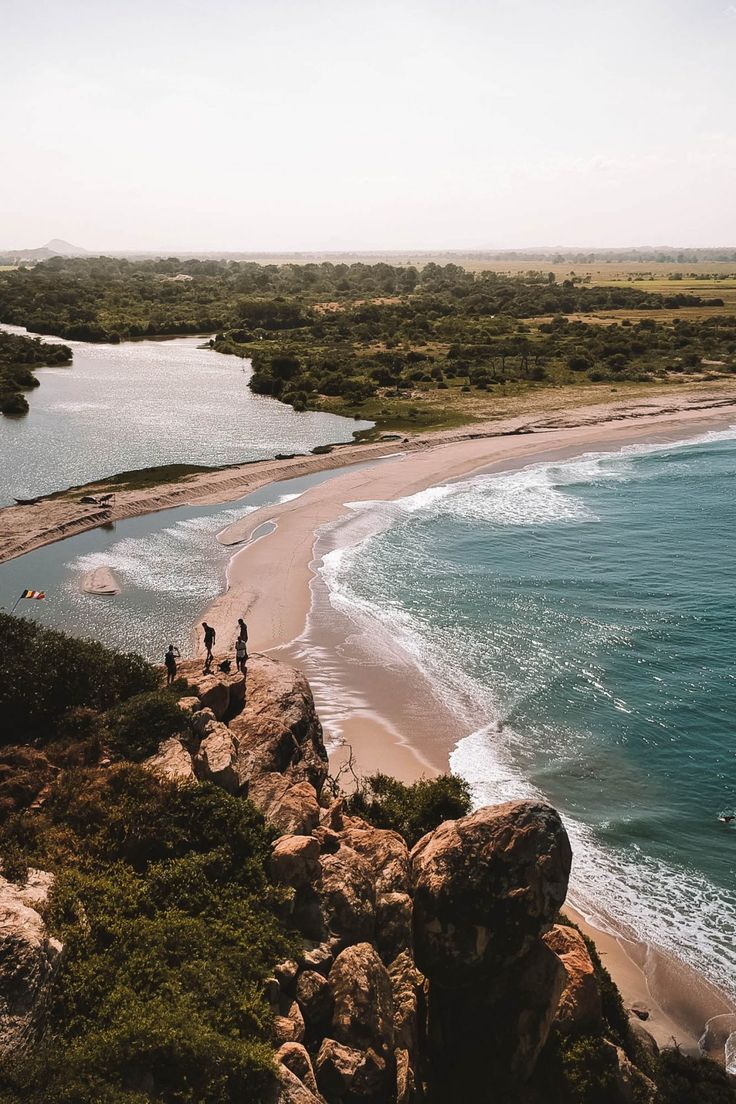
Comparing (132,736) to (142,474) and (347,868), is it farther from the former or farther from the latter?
(142,474)

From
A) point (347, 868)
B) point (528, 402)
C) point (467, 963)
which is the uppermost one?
point (528, 402)

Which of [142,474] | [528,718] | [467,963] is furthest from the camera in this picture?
[142,474]

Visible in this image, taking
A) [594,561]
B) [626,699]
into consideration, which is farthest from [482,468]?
[626,699]

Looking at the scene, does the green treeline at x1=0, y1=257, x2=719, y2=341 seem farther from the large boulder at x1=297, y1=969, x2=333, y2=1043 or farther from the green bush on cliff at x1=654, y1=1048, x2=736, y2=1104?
the green bush on cliff at x1=654, y1=1048, x2=736, y2=1104

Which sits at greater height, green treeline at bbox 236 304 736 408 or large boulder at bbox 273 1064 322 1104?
green treeline at bbox 236 304 736 408

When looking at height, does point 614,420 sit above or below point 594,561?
above

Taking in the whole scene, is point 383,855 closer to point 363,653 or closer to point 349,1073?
point 349,1073

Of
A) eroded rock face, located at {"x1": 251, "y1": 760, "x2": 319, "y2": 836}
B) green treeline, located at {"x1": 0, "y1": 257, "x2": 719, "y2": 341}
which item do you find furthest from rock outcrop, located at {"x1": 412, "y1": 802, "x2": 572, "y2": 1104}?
green treeline, located at {"x1": 0, "y1": 257, "x2": 719, "y2": 341}
